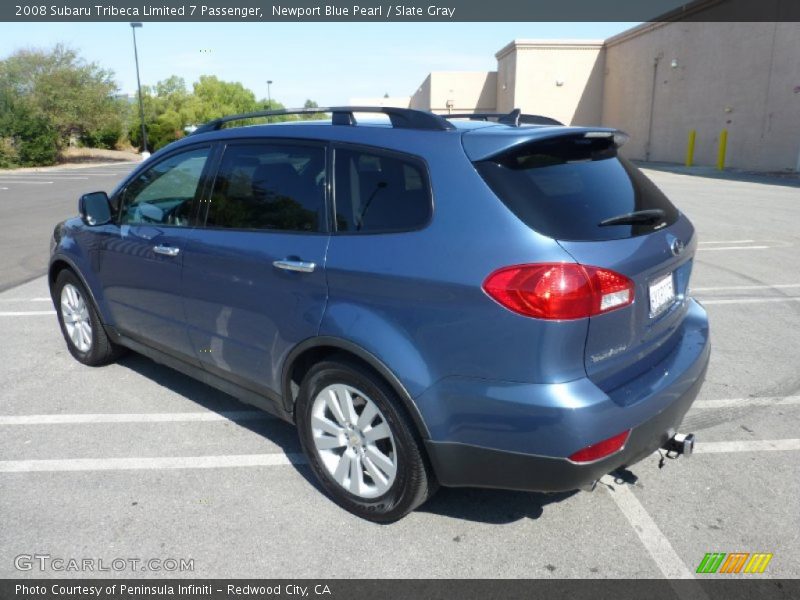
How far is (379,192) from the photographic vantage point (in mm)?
2852

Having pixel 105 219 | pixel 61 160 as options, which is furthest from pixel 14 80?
pixel 105 219

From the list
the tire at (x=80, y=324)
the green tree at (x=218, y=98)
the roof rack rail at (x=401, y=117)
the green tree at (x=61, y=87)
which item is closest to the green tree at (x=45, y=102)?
the green tree at (x=61, y=87)

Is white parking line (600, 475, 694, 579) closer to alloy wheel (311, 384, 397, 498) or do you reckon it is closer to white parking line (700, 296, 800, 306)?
alloy wheel (311, 384, 397, 498)

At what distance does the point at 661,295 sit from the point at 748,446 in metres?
1.38

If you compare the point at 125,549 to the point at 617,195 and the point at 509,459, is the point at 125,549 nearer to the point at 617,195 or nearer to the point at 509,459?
the point at 509,459

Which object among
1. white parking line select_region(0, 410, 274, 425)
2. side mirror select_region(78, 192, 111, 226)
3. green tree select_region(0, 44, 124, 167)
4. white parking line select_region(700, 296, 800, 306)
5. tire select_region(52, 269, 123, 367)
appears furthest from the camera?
green tree select_region(0, 44, 124, 167)

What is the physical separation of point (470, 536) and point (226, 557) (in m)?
1.06

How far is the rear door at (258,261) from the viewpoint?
9.82 ft

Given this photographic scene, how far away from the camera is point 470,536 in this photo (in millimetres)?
2879

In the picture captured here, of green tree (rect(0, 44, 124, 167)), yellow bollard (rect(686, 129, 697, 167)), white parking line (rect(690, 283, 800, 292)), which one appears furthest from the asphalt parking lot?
green tree (rect(0, 44, 124, 167))

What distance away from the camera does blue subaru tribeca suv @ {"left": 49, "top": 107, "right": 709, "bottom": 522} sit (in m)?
2.39

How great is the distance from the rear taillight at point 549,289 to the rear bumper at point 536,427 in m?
0.28

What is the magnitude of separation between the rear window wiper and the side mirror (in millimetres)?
3274

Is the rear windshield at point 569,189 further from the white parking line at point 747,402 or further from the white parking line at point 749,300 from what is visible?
the white parking line at point 749,300
